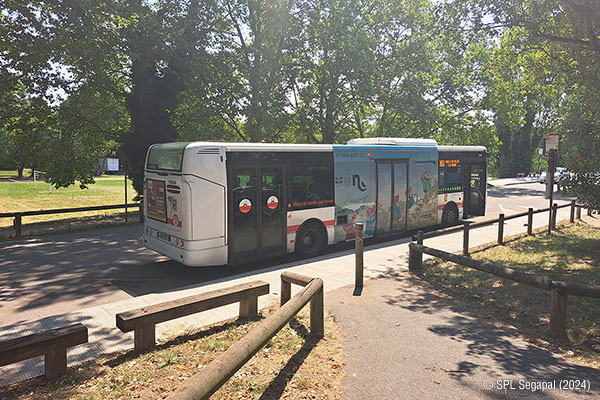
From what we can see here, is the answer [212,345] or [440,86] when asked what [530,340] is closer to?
[212,345]

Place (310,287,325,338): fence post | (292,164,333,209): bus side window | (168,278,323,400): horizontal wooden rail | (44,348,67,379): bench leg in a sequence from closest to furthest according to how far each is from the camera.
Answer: (168,278,323,400): horizontal wooden rail < (44,348,67,379): bench leg < (310,287,325,338): fence post < (292,164,333,209): bus side window

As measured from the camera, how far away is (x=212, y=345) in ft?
17.7

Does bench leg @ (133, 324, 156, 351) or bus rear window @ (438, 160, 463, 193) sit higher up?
bus rear window @ (438, 160, 463, 193)

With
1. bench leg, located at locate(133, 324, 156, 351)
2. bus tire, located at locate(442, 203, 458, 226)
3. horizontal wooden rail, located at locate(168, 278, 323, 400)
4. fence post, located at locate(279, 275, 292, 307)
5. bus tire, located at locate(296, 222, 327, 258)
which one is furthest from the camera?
bus tire, located at locate(442, 203, 458, 226)

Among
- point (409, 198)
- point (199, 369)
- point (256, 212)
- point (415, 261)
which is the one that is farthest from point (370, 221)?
point (199, 369)

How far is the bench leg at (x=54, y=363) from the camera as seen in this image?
4.48 m

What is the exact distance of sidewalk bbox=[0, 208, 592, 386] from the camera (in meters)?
5.35


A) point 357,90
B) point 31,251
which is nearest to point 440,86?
point 357,90

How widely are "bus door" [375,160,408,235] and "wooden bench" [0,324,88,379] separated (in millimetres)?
9463

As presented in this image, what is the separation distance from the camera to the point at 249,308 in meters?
6.37

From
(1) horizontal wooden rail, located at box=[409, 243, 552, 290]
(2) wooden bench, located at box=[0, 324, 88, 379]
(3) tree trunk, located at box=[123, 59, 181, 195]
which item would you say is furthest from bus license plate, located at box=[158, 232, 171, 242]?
(3) tree trunk, located at box=[123, 59, 181, 195]

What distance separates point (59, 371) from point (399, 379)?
12.0 feet

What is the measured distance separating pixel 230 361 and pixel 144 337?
216cm

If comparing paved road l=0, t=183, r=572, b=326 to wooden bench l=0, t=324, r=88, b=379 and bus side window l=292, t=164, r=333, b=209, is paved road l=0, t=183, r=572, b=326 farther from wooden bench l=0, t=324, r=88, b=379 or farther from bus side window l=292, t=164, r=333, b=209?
wooden bench l=0, t=324, r=88, b=379
